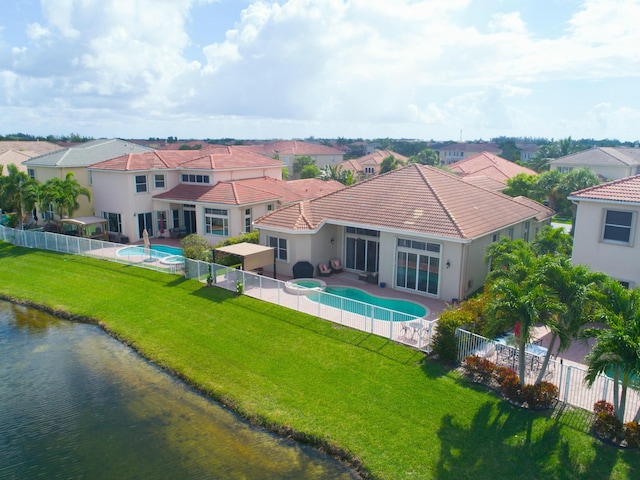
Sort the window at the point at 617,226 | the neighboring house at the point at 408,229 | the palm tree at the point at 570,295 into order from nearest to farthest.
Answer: the palm tree at the point at 570,295
the window at the point at 617,226
the neighboring house at the point at 408,229

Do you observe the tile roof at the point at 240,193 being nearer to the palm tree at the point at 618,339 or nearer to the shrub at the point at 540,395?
the shrub at the point at 540,395

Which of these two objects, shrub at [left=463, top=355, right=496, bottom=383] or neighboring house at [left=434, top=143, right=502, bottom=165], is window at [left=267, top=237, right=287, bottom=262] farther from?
neighboring house at [left=434, top=143, right=502, bottom=165]

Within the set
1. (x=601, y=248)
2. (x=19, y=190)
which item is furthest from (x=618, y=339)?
(x=19, y=190)

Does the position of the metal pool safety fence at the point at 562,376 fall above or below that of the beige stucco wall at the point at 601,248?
below

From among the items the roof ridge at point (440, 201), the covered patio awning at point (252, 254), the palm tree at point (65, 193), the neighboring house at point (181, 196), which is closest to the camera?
the roof ridge at point (440, 201)

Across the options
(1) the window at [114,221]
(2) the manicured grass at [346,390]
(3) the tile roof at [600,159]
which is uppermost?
(3) the tile roof at [600,159]

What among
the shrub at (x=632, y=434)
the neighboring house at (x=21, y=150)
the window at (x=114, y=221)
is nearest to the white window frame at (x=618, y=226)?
the shrub at (x=632, y=434)
